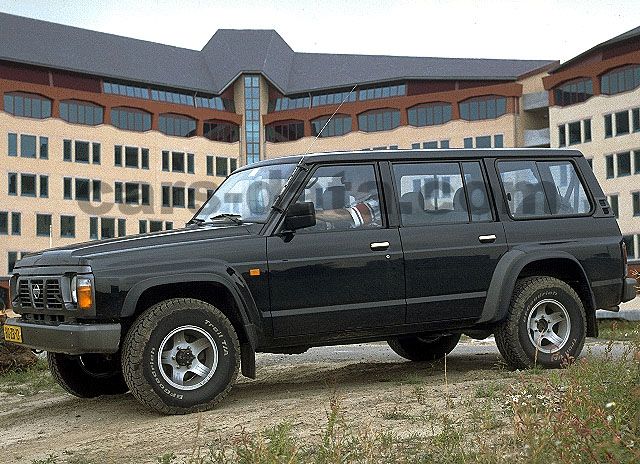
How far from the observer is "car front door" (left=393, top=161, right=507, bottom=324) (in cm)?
809

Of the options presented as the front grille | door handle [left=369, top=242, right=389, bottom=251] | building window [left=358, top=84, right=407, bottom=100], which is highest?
building window [left=358, top=84, right=407, bottom=100]

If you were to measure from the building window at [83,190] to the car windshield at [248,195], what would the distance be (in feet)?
213

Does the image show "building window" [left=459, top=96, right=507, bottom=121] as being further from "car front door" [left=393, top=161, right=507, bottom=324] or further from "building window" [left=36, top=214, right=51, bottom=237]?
"car front door" [left=393, top=161, right=507, bottom=324]

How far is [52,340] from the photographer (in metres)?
7.23

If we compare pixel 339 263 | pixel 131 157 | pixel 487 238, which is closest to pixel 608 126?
pixel 131 157

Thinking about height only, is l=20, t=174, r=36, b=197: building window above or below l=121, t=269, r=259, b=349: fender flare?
above

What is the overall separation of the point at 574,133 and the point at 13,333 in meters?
62.5

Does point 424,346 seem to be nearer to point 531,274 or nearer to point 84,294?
point 531,274

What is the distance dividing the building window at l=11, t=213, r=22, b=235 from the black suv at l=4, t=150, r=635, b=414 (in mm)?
61249

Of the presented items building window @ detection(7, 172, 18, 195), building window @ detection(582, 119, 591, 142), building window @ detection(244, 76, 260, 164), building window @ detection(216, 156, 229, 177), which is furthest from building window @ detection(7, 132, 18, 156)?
building window @ detection(582, 119, 591, 142)

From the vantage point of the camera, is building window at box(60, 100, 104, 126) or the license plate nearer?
the license plate

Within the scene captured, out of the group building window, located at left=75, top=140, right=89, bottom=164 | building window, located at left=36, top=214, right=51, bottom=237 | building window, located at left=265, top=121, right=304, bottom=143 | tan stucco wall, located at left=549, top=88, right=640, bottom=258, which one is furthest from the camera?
building window, located at left=265, top=121, right=304, bottom=143

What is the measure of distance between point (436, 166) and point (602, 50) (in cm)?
6074

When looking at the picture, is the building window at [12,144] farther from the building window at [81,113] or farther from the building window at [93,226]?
Result: the building window at [93,226]
